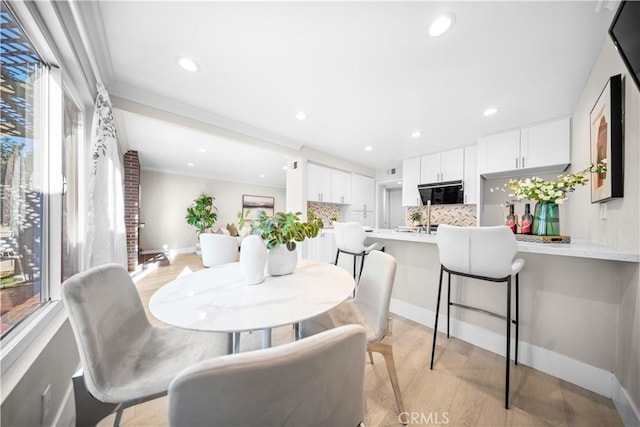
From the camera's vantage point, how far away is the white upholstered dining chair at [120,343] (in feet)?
2.46

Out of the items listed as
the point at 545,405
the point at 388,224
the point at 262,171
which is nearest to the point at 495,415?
the point at 545,405

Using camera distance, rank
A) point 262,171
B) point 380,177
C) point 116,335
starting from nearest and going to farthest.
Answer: point 116,335 → point 380,177 → point 262,171

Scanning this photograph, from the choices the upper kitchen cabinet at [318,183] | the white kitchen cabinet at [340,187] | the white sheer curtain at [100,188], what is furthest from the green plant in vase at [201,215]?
the white sheer curtain at [100,188]

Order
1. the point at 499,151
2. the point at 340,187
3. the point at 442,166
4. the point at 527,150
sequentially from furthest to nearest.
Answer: the point at 340,187 < the point at 442,166 < the point at 499,151 < the point at 527,150

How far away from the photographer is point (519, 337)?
5.32 ft

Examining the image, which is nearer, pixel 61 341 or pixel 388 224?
pixel 61 341

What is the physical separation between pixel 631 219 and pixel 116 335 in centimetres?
260

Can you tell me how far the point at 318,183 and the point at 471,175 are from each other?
2.54 m

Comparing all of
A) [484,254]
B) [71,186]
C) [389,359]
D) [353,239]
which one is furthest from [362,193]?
[71,186]

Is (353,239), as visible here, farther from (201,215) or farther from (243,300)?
(201,215)

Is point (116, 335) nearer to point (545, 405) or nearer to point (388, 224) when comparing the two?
point (545, 405)

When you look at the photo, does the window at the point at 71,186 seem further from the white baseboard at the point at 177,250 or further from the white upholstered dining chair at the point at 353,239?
the white baseboard at the point at 177,250

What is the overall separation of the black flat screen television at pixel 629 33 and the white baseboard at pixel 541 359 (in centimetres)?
166

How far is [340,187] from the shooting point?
14.5ft
